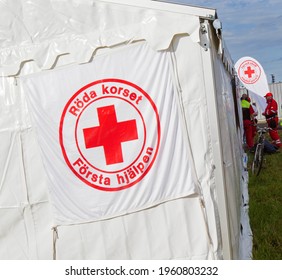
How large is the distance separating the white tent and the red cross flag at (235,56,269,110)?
22.1 feet

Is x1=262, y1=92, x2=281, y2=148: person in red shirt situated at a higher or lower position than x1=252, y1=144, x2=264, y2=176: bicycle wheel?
higher

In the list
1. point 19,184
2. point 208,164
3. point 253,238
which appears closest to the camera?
point 208,164

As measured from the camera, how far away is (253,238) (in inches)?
185

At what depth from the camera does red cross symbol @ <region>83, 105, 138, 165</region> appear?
11.0 feet

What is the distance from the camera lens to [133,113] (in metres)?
3.33

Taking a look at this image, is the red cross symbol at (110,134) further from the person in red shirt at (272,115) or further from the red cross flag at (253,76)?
the person in red shirt at (272,115)

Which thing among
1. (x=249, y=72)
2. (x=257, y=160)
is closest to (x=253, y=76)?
(x=249, y=72)

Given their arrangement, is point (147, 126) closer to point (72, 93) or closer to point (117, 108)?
point (117, 108)

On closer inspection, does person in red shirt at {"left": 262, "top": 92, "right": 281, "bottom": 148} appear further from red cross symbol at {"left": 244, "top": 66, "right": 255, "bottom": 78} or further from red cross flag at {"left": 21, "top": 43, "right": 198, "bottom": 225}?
red cross flag at {"left": 21, "top": 43, "right": 198, "bottom": 225}

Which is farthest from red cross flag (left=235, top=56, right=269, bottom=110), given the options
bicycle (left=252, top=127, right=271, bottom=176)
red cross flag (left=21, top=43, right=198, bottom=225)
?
red cross flag (left=21, top=43, right=198, bottom=225)

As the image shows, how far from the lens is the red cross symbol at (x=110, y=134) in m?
3.35

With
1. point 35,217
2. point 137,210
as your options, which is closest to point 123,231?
point 137,210

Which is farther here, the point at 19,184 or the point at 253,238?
the point at 253,238
